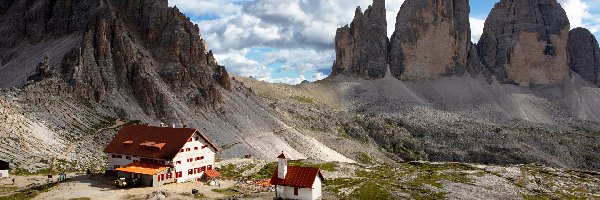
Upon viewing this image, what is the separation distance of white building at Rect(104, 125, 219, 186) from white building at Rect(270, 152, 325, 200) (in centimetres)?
1482

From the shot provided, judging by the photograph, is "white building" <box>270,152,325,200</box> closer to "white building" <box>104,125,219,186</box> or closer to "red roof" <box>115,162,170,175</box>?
"white building" <box>104,125,219,186</box>

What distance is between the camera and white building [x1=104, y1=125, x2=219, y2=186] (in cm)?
7025

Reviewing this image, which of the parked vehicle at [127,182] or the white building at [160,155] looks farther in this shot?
the white building at [160,155]

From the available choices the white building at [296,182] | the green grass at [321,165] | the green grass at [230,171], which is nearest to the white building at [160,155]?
the green grass at [230,171]

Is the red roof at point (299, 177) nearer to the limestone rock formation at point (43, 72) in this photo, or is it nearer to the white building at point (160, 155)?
the white building at point (160, 155)

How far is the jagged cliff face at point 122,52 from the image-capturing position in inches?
4636

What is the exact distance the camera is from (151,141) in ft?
246

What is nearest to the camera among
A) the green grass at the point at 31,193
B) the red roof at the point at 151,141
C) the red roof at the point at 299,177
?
the green grass at the point at 31,193

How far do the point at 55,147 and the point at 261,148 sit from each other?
2083 inches

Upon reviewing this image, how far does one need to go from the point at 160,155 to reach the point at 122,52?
59.2 m

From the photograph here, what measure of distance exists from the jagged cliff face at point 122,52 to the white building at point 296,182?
192 ft

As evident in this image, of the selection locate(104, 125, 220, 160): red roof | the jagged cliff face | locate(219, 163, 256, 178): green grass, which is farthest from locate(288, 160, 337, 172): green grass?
the jagged cliff face

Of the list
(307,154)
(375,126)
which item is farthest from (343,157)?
(375,126)

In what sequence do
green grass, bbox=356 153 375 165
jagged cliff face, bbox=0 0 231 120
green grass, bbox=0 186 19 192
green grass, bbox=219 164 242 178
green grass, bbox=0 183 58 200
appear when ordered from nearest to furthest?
1. green grass, bbox=0 183 58 200
2. green grass, bbox=0 186 19 192
3. green grass, bbox=219 164 242 178
4. jagged cliff face, bbox=0 0 231 120
5. green grass, bbox=356 153 375 165
